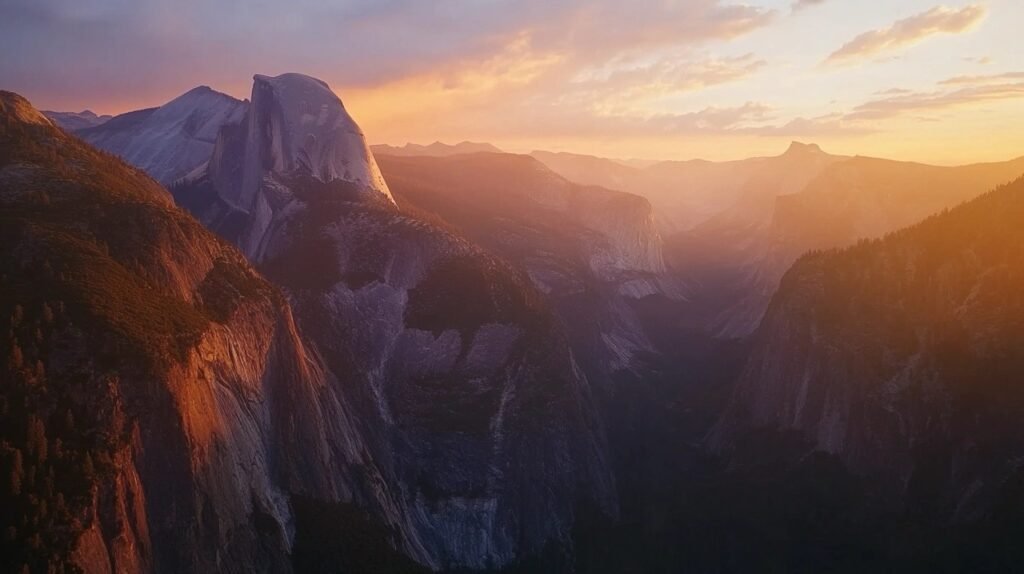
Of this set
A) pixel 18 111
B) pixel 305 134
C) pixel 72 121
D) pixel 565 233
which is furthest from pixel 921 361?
pixel 72 121

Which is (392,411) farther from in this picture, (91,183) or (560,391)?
(91,183)

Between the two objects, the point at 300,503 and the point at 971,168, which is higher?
the point at 971,168

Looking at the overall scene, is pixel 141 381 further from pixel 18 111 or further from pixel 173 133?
pixel 173 133

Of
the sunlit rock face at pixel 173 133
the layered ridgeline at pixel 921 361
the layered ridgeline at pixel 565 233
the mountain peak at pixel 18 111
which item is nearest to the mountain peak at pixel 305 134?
the layered ridgeline at pixel 565 233

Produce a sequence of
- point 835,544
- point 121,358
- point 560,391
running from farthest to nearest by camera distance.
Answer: point 560,391
point 835,544
point 121,358

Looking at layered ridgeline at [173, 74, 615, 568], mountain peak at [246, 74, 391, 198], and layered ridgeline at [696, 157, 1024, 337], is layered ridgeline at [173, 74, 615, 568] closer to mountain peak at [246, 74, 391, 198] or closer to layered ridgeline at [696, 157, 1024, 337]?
mountain peak at [246, 74, 391, 198]

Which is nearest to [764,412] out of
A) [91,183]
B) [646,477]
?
[646,477]

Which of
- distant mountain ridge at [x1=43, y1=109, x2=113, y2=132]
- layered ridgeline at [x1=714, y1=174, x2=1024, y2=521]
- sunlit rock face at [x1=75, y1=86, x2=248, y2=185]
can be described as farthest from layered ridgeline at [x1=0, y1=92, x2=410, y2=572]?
distant mountain ridge at [x1=43, y1=109, x2=113, y2=132]

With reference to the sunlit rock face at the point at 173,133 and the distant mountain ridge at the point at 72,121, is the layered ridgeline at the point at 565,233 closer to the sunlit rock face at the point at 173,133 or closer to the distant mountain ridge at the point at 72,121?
the sunlit rock face at the point at 173,133
